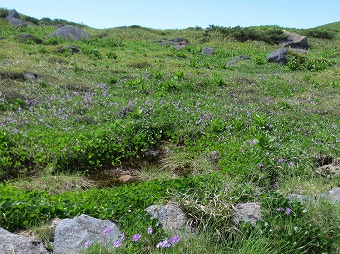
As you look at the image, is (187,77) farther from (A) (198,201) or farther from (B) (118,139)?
(A) (198,201)

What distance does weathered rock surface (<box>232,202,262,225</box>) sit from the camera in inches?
211

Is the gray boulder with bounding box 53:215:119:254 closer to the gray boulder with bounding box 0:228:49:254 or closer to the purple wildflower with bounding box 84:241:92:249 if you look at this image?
the purple wildflower with bounding box 84:241:92:249

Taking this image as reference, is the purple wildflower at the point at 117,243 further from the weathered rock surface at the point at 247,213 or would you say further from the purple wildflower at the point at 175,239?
the weathered rock surface at the point at 247,213

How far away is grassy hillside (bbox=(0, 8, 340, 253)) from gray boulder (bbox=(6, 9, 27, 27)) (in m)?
17.3

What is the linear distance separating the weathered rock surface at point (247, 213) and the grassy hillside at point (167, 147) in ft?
0.41

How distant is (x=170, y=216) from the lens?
5324 mm

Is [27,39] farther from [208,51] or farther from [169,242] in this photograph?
[169,242]

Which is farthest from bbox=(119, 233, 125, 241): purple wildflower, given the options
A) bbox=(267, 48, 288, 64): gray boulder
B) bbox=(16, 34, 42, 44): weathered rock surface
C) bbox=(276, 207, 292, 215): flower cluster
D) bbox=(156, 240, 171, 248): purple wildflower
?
bbox=(16, 34, 42, 44): weathered rock surface

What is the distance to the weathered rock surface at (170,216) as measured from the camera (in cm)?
503

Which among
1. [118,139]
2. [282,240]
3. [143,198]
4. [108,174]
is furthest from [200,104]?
[282,240]

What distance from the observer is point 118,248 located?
4.36 m

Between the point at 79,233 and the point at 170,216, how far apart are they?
1.20 m

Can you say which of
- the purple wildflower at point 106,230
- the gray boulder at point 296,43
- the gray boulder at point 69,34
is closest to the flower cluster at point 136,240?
the purple wildflower at point 106,230

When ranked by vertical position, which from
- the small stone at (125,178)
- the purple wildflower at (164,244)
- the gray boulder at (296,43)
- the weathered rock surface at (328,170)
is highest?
the gray boulder at (296,43)
